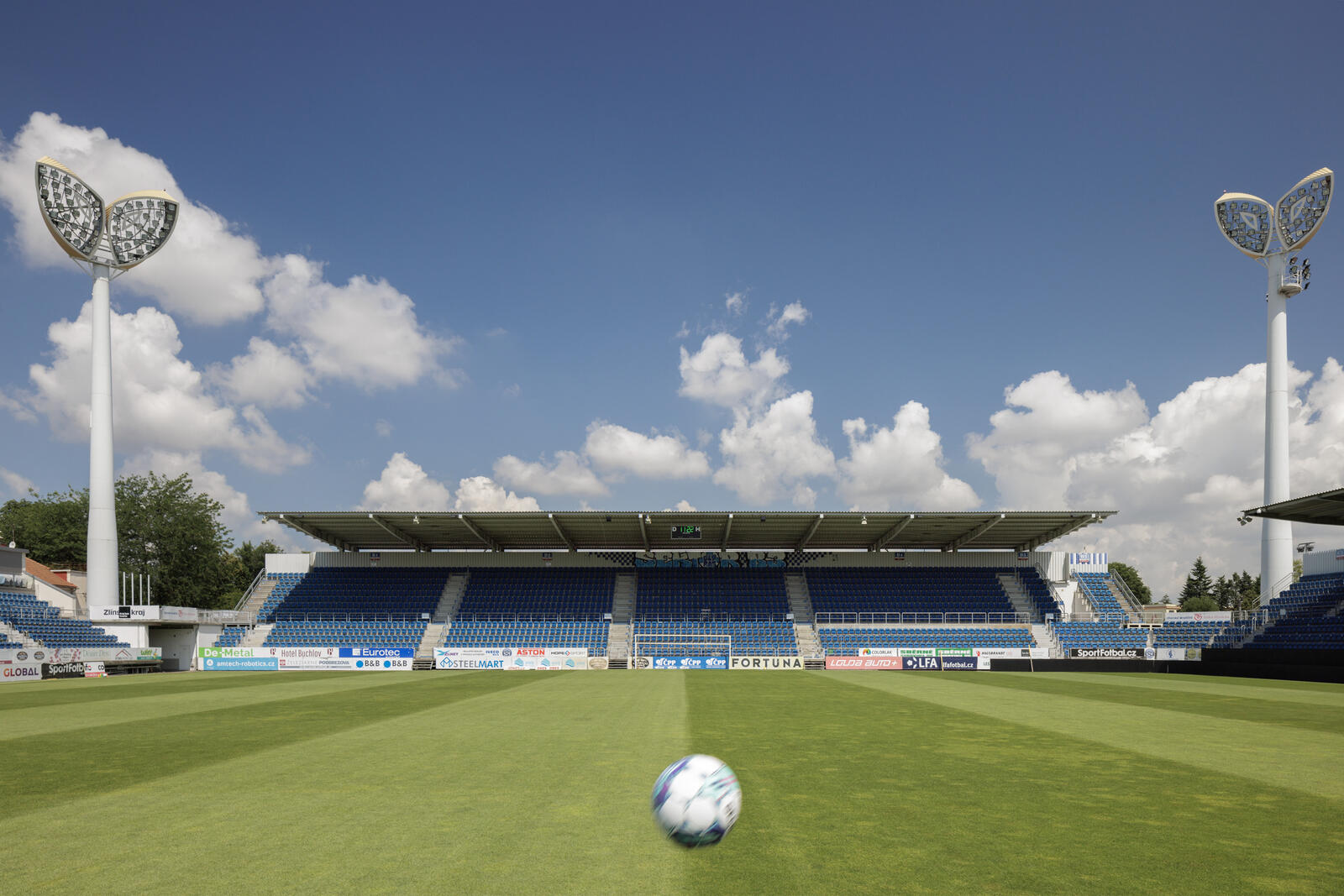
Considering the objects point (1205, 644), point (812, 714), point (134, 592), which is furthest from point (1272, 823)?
point (134, 592)

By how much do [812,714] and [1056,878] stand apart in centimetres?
1151

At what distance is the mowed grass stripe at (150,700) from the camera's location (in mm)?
16297

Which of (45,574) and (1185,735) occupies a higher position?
(1185,735)

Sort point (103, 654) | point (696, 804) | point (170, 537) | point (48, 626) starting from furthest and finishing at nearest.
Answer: point (170, 537), point (48, 626), point (103, 654), point (696, 804)

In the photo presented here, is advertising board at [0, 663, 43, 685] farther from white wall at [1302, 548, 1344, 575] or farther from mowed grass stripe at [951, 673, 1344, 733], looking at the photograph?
white wall at [1302, 548, 1344, 575]

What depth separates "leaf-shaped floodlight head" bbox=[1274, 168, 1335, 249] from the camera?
43562 millimetres

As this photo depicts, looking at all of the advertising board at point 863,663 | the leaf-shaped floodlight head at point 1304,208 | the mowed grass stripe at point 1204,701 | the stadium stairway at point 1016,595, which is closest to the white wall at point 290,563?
the advertising board at point 863,663

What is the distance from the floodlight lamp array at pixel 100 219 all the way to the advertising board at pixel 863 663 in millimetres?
46787

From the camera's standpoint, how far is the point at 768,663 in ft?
136

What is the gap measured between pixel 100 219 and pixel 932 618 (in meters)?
55.4

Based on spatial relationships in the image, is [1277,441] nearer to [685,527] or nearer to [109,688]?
[685,527]

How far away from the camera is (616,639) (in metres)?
46.9

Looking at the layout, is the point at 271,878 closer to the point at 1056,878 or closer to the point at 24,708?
the point at 1056,878

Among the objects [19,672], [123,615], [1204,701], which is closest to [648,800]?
[1204,701]
